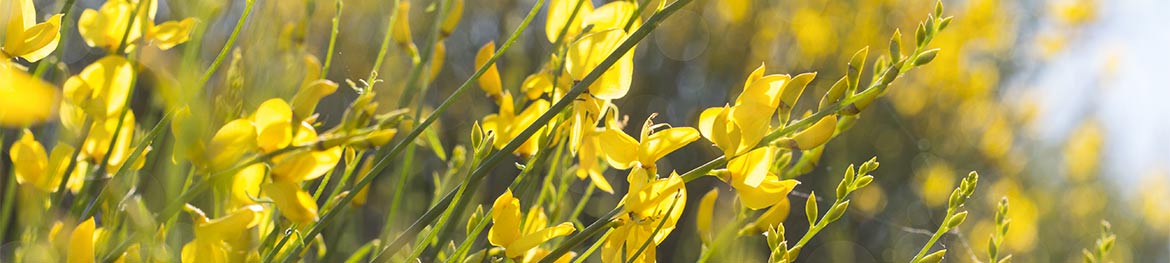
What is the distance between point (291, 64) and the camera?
0.84m

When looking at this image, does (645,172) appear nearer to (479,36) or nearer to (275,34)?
(275,34)

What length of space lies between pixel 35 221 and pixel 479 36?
2230mm

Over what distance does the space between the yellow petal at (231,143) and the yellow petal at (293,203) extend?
0.02 meters

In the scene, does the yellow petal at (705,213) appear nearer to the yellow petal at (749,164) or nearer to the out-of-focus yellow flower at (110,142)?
the yellow petal at (749,164)

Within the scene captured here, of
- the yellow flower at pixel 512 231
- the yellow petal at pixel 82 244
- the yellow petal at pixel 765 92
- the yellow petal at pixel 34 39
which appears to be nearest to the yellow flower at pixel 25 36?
the yellow petal at pixel 34 39

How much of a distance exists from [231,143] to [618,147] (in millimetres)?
184

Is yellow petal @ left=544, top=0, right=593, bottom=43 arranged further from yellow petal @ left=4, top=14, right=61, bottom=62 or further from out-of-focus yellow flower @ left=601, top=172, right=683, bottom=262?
yellow petal @ left=4, top=14, right=61, bottom=62

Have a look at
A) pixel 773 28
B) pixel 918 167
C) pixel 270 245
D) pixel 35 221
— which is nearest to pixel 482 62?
pixel 270 245

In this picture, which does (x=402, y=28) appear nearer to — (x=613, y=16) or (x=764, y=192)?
(x=613, y=16)

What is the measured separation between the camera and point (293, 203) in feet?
1.44

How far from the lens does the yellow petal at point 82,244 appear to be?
46 centimetres

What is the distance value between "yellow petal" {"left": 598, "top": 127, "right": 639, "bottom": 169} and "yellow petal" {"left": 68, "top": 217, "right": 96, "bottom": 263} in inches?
9.4

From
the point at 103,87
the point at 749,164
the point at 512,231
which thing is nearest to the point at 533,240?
the point at 512,231

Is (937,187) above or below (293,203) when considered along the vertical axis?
below
